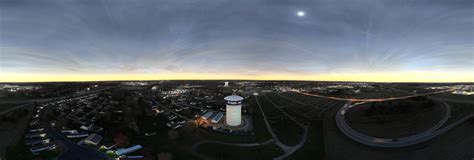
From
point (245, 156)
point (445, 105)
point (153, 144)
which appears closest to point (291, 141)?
point (245, 156)

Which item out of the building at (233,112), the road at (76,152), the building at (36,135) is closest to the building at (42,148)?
the road at (76,152)

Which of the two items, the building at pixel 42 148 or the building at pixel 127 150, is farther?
the building at pixel 42 148

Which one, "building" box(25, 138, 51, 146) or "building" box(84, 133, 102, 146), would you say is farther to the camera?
"building" box(84, 133, 102, 146)

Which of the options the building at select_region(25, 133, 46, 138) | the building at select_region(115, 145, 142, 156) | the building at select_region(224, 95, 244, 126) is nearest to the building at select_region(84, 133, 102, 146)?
the building at select_region(115, 145, 142, 156)

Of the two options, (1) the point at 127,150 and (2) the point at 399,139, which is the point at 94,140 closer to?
(1) the point at 127,150

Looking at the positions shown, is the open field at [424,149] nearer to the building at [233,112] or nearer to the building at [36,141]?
the building at [233,112]

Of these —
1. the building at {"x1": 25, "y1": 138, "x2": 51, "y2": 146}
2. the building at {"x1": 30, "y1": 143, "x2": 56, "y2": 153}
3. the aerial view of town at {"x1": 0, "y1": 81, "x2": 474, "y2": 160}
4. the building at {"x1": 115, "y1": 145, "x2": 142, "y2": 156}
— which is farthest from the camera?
the building at {"x1": 25, "y1": 138, "x2": 51, "y2": 146}

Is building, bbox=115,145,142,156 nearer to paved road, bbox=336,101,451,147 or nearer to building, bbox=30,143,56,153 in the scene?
building, bbox=30,143,56,153

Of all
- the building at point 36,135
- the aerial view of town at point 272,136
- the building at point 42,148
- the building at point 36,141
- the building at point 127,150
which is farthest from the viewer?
the building at point 36,135

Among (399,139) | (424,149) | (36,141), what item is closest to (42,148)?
(36,141)

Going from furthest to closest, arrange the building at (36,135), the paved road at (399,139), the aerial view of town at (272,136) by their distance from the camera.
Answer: the building at (36,135), the paved road at (399,139), the aerial view of town at (272,136)

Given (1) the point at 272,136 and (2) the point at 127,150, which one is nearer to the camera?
(2) the point at 127,150

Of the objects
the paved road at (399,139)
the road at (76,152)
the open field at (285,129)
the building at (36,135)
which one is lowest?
the road at (76,152)
